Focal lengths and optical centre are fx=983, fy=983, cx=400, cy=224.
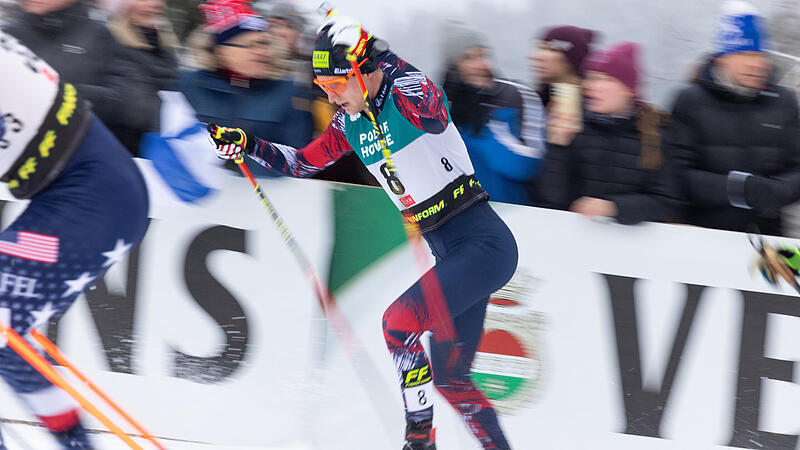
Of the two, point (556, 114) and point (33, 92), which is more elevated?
point (33, 92)

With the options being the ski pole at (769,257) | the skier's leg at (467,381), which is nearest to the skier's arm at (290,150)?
the skier's leg at (467,381)

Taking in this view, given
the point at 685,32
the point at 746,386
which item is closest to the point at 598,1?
the point at 685,32

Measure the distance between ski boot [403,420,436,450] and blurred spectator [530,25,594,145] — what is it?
49.9 inches

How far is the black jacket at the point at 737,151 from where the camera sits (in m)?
3.98

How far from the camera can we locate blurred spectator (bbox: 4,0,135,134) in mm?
3979

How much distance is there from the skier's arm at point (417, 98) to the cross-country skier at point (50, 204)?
0.99m

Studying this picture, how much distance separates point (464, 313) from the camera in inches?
151

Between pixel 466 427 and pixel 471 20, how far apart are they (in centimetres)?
169

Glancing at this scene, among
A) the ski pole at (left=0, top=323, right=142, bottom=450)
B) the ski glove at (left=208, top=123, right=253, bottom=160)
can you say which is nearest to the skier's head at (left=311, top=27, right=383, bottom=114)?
the ski glove at (left=208, top=123, right=253, bottom=160)

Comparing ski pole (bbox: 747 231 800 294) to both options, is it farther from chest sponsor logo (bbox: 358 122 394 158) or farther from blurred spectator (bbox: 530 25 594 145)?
chest sponsor logo (bbox: 358 122 394 158)

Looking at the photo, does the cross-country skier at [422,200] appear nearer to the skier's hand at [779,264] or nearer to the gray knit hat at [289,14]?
the gray knit hat at [289,14]

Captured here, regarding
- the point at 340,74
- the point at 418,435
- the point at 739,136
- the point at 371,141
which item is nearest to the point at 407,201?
the point at 371,141

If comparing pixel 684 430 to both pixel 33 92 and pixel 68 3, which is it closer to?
pixel 33 92

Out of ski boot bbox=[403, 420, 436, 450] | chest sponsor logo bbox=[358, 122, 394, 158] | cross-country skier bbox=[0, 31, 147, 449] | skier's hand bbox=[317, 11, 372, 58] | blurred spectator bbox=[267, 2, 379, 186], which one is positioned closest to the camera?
cross-country skier bbox=[0, 31, 147, 449]
